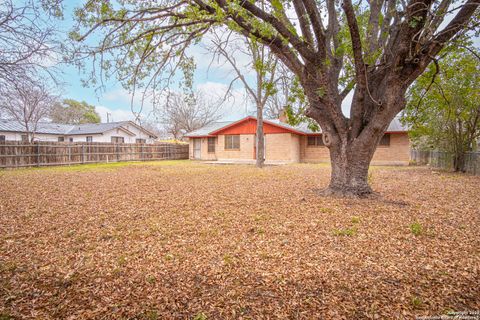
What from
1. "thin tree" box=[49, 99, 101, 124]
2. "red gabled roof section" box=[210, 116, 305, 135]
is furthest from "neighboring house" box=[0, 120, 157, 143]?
"thin tree" box=[49, 99, 101, 124]

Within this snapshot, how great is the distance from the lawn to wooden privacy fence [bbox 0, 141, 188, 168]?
12.8 m

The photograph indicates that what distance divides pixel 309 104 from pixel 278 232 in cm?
385

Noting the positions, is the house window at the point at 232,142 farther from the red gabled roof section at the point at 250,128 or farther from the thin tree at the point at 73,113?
the thin tree at the point at 73,113

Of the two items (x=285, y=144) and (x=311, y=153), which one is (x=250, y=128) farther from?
(x=311, y=153)

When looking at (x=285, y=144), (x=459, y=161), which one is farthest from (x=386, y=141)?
(x=285, y=144)

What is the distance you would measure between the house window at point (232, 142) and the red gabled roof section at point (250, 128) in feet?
1.52

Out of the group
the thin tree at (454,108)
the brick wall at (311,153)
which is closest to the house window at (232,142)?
the brick wall at (311,153)

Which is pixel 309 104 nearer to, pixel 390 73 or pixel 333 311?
pixel 390 73

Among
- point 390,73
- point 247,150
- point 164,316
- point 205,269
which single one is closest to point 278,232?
point 205,269

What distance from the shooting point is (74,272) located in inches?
114

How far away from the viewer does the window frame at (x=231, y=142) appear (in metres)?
22.5

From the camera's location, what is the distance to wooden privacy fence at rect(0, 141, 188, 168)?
50.6 feet

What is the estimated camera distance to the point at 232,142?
2280cm

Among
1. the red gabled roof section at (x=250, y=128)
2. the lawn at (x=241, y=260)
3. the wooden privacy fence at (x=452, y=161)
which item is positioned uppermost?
the red gabled roof section at (x=250, y=128)
